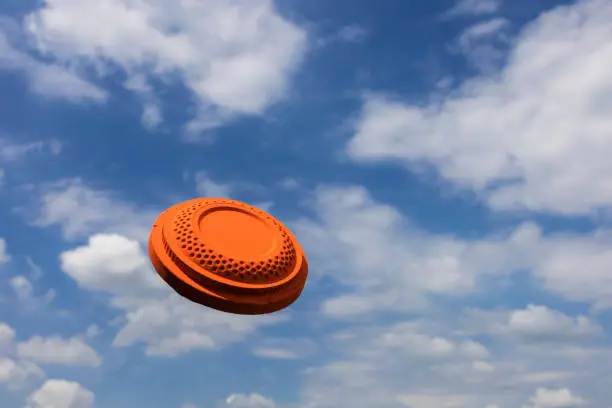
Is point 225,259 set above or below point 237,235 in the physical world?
below

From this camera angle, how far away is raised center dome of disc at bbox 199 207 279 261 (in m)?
17.9

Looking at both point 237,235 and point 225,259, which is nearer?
point 225,259

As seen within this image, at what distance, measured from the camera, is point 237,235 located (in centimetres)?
1875

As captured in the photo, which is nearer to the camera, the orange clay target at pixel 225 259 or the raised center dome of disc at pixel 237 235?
the orange clay target at pixel 225 259

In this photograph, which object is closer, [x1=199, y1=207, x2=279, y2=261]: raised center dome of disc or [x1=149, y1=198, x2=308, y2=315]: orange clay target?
[x1=149, y1=198, x2=308, y2=315]: orange clay target

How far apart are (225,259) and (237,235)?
5.14 ft

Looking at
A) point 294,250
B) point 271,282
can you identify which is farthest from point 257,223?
point 271,282

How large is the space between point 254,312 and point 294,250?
267cm

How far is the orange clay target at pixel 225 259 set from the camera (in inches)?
669

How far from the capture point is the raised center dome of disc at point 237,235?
704 inches

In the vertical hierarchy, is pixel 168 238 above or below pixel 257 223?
below

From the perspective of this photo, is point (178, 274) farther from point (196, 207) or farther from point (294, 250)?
point (294, 250)

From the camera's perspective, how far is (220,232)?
1861 centimetres

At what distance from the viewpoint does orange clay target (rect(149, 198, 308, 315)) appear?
55.7 ft
